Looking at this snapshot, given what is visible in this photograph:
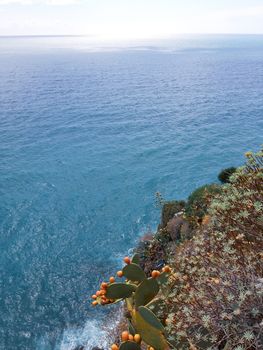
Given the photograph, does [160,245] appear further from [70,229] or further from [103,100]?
[103,100]

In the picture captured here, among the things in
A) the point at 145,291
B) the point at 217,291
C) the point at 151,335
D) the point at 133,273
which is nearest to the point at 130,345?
the point at 151,335

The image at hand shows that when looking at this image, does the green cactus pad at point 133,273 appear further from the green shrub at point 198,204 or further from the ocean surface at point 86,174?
Answer: the ocean surface at point 86,174

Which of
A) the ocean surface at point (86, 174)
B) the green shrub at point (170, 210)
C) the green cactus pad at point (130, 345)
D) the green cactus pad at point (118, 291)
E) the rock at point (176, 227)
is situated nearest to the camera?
the green cactus pad at point (130, 345)

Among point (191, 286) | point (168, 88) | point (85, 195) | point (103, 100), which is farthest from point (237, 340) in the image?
point (168, 88)

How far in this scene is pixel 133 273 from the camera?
8.84 m

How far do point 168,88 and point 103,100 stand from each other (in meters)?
21.2

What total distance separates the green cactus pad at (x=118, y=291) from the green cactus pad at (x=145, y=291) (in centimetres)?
37

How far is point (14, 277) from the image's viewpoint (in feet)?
83.5

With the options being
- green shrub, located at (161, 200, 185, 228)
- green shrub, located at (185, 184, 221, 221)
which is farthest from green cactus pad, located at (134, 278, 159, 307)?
green shrub, located at (161, 200, 185, 228)

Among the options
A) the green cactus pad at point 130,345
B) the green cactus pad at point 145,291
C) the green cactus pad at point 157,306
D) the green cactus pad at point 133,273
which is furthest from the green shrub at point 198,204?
the green cactus pad at point 130,345

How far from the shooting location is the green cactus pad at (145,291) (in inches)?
338

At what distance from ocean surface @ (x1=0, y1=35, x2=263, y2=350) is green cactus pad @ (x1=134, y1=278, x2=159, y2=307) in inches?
497

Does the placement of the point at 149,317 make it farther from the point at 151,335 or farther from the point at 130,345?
the point at 130,345

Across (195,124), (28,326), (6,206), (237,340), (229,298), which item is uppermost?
(229,298)
